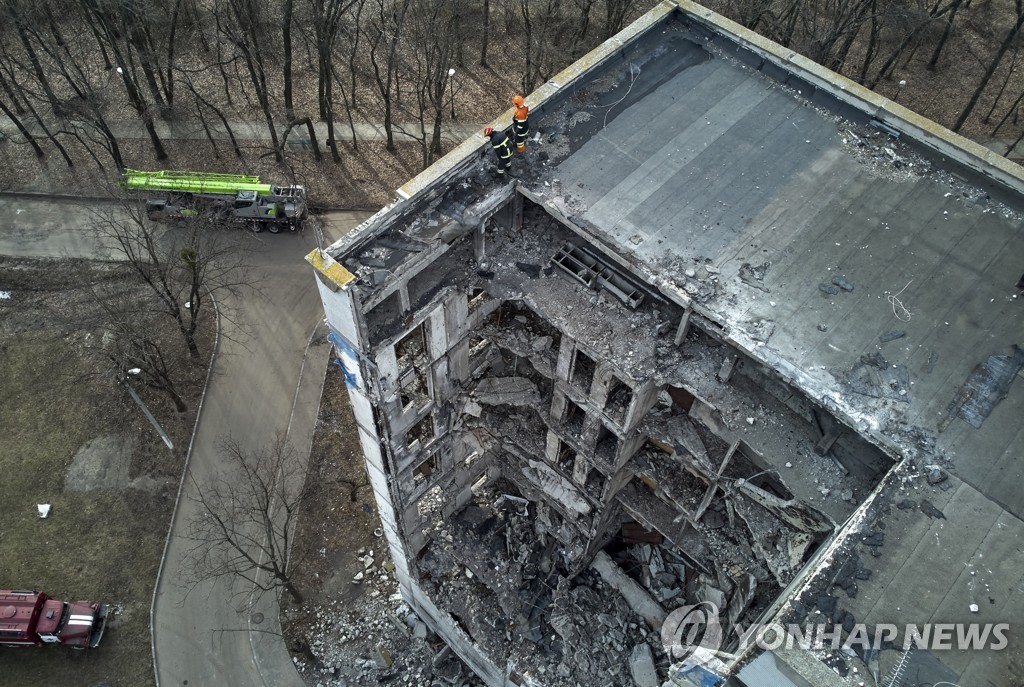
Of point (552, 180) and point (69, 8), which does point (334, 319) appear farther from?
point (69, 8)

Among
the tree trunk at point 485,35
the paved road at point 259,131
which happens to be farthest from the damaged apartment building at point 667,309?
the tree trunk at point 485,35

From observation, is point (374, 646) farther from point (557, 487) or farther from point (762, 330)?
point (762, 330)

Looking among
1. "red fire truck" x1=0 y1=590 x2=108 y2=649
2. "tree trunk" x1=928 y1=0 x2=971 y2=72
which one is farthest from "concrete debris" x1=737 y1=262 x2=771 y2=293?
"tree trunk" x1=928 y1=0 x2=971 y2=72

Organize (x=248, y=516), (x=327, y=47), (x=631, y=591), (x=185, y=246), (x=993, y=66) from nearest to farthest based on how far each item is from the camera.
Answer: (x=631, y=591)
(x=248, y=516)
(x=185, y=246)
(x=327, y=47)
(x=993, y=66)

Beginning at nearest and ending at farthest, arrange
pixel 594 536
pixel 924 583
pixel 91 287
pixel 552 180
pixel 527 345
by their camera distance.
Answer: pixel 924 583
pixel 552 180
pixel 527 345
pixel 594 536
pixel 91 287

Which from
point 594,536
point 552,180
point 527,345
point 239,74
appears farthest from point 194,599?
point 239,74

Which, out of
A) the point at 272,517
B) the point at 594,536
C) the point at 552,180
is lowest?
the point at 272,517

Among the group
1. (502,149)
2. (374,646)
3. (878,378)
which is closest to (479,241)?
(502,149)
